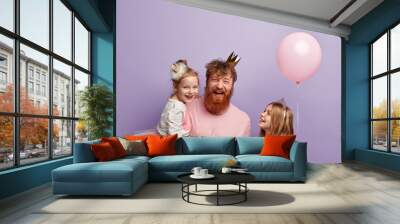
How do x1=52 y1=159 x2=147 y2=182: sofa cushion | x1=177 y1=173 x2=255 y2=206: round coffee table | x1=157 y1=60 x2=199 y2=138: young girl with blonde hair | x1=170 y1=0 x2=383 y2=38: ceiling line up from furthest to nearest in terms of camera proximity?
x1=157 y1=60 x2=199 y2=138: young girl with blonde hair → x1=170 y1=0 x2=383 y2=38: ceiling → x1=52 y1=159 x2=147 y2=182: sofa cushion → x1=177 y1=173 x2=255 y2=206: round coffee table

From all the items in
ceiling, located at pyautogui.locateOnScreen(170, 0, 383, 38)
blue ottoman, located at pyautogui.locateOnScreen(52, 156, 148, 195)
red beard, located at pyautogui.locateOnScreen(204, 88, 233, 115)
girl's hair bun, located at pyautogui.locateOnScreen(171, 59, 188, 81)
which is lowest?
blue ottoman, located at pyautogui.locateOnScreen(52, 156, 148, 195)

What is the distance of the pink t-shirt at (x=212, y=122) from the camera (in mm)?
7336

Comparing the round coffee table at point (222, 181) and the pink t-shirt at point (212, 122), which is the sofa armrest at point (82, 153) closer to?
the round coffee table at point (222, 181)

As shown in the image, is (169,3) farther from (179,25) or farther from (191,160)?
(191,160)

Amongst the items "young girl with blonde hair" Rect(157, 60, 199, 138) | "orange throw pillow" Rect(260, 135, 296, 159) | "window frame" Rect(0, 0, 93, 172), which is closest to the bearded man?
"young girl with blonde hair" Rect(157, 60, 199, 138)

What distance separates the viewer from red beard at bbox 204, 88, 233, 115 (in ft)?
24.2

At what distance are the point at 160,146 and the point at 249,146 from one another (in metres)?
1.45

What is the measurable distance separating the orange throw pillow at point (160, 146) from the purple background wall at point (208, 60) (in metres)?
1.28

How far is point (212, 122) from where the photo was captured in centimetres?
737

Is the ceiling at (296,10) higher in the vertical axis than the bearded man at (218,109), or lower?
higher

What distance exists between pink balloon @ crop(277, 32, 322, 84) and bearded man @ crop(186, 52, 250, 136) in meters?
0.95

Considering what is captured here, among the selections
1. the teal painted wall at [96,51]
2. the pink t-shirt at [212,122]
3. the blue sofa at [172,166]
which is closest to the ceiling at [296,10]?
the teal painted wall at [96,51]

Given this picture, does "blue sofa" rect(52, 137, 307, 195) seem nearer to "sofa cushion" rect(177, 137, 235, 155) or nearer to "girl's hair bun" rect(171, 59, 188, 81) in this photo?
"sofa cushion" rect(177, 137, 235, 155)

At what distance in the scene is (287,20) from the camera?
297 inches
